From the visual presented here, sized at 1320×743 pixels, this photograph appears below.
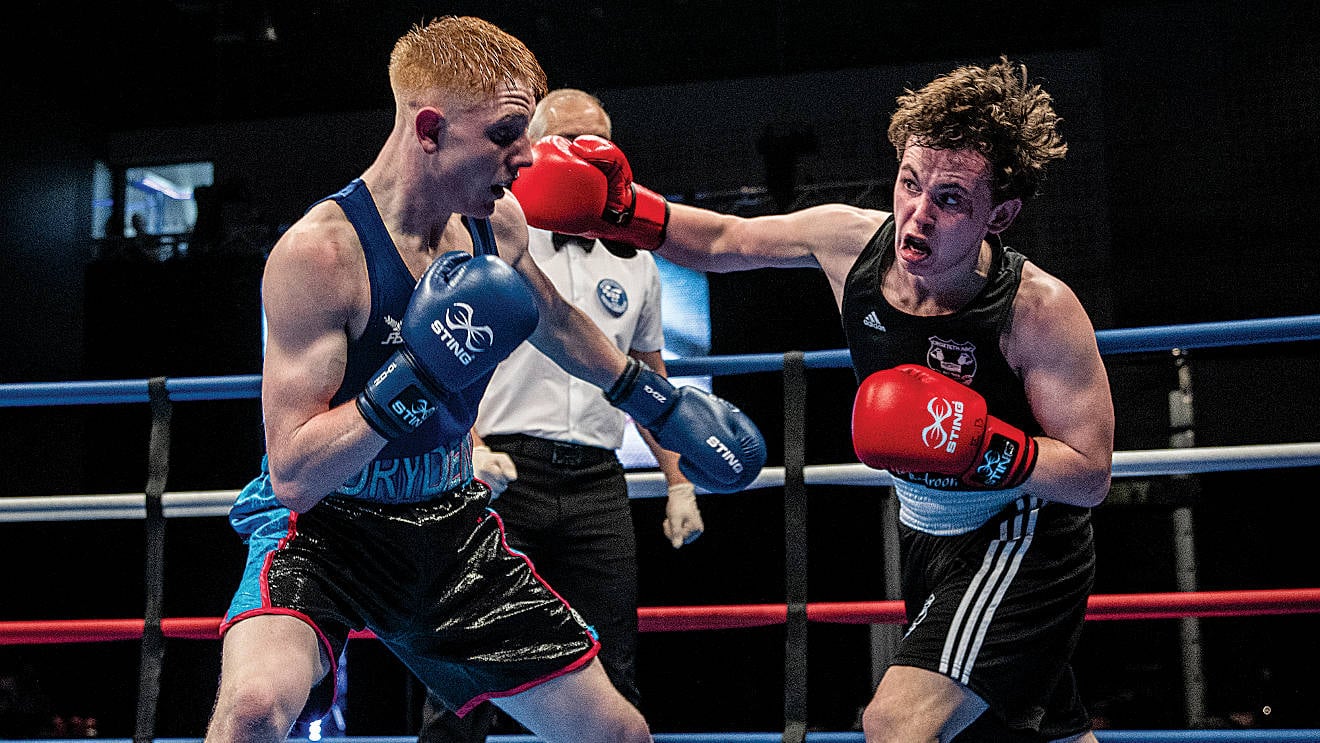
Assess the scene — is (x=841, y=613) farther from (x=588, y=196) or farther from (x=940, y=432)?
(x=588, y=196)

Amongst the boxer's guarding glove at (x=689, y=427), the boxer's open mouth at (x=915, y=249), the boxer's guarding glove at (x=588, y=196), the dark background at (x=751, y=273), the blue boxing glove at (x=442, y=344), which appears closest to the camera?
the blue boxing glove at (x=442, y=344)

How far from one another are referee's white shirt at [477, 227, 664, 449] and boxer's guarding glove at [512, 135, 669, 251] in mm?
226

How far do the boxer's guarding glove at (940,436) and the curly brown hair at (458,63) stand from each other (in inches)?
30.1

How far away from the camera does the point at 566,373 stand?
8.23 feet

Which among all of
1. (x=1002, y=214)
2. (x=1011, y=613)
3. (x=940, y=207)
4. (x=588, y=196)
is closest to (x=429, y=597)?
(x=588, y=196)

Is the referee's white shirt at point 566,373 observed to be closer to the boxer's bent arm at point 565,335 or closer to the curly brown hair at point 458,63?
the boxer's bent arm at point 565,335

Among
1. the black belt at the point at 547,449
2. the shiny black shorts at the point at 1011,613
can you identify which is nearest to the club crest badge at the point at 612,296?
the black belt at the point at 547,449

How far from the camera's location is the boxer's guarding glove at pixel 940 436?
72.7 inches

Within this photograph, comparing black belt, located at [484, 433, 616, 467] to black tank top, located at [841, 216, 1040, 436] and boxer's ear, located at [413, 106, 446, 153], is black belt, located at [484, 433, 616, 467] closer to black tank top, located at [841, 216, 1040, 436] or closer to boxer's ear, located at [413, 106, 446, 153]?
black tank top, located at [841, 216, 1040, 436]

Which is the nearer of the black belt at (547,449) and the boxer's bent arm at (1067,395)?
the boxer's bent arm at (1067,395)

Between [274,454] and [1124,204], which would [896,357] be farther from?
[1124,204]

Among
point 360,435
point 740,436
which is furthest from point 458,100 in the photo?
point 740,436

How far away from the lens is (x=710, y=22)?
8.35 m

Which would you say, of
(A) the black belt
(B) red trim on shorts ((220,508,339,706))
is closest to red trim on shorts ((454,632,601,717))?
(B) red trim on shorts ((220,508,339,706))
